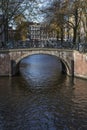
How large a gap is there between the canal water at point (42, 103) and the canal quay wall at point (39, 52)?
118 cm

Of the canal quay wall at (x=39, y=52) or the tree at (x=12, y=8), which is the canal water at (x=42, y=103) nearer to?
the canal quay wall at (x=39, y=52)

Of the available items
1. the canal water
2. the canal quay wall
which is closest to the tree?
the canal quay wall

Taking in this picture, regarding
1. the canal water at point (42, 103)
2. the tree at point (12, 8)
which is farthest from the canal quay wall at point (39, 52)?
the tree at point (12, 8)

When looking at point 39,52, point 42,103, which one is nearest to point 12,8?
point 39,52

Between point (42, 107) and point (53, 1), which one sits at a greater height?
point (53, 1)

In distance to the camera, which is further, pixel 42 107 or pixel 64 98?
pixel 64 98

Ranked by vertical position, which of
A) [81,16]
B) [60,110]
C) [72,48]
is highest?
[81,16]

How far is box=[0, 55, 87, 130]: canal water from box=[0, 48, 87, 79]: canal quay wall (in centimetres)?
118

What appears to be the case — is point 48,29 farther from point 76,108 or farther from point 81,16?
point 76,108

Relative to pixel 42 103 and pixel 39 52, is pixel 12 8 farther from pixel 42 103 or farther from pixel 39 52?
pixel 42 103

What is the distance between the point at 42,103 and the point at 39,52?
13.9 meters

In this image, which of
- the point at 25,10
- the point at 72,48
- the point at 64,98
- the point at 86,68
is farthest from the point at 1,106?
the point at 25,10

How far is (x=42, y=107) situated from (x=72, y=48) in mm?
16041

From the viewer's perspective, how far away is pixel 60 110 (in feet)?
83.4
